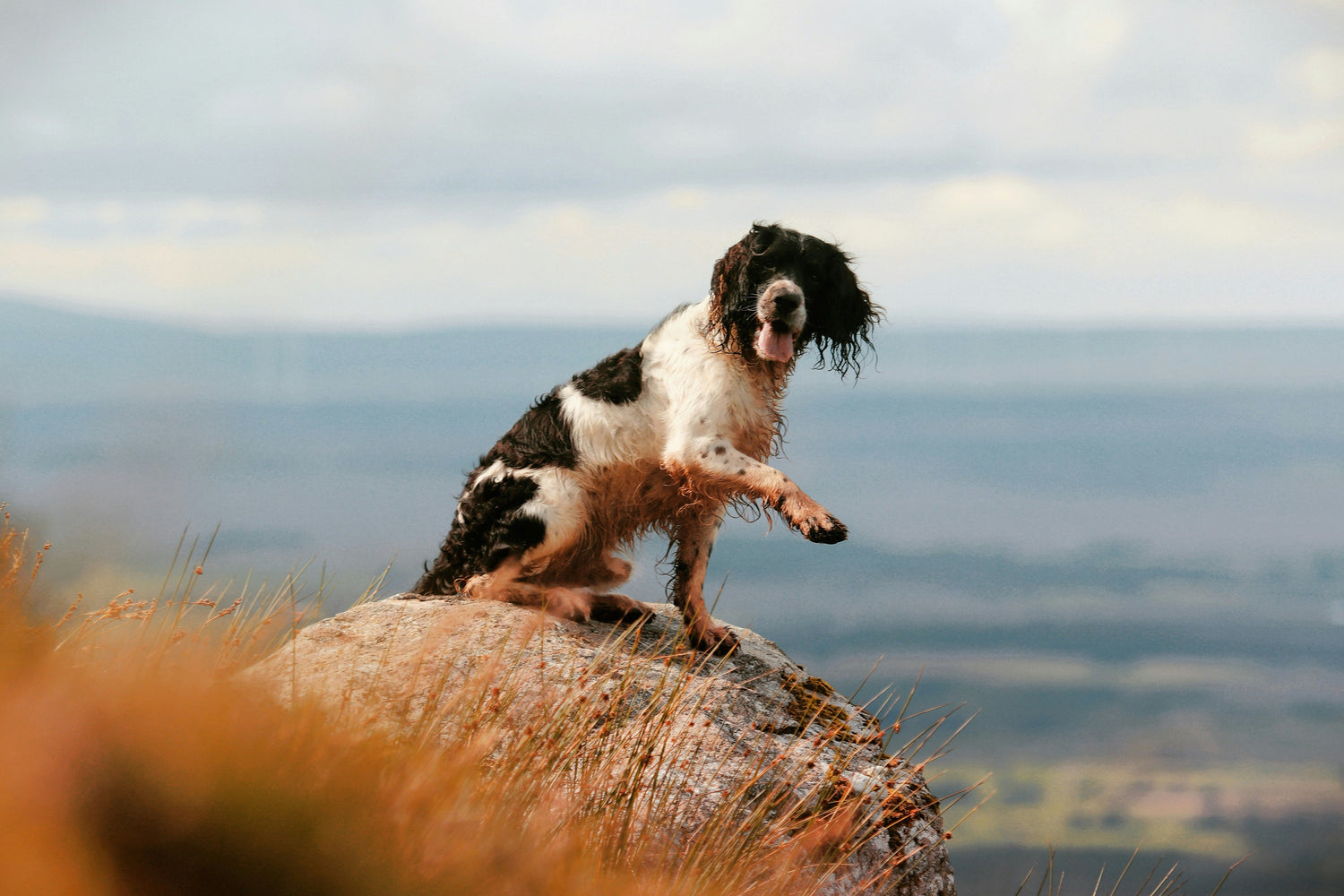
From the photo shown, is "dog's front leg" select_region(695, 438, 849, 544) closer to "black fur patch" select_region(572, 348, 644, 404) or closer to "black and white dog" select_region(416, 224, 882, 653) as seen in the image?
"black and white dog" select_region(416, 224, 882, 653)

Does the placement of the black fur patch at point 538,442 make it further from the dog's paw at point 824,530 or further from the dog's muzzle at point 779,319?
the dog's paw at point 824,530

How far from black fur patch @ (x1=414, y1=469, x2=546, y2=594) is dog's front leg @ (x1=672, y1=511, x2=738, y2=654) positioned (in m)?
0.90

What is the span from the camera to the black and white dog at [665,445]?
568 centimetres

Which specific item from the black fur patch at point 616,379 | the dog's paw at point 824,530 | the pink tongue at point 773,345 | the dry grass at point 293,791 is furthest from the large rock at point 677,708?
the pink tongue at point 773,345

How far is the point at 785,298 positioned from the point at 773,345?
26 cm

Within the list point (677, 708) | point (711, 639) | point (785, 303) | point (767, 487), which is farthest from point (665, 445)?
point (677, 708)

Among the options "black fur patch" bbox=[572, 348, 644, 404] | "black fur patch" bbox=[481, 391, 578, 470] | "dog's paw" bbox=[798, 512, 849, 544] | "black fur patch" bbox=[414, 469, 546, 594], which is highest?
"black fur patch" bbox=[572, 348, 644, 404]

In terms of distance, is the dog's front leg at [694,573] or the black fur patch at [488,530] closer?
the black fur patch at [488,530]

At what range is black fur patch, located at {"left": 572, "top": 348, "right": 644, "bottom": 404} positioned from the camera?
599 centimetres

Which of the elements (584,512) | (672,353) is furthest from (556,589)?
(672,353)

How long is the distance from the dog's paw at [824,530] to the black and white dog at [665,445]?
0.31 m

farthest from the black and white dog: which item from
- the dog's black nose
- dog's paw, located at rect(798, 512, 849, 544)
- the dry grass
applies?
the dry grass

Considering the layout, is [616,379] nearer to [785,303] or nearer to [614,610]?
[785,303]

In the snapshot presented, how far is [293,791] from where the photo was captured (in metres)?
2.94
